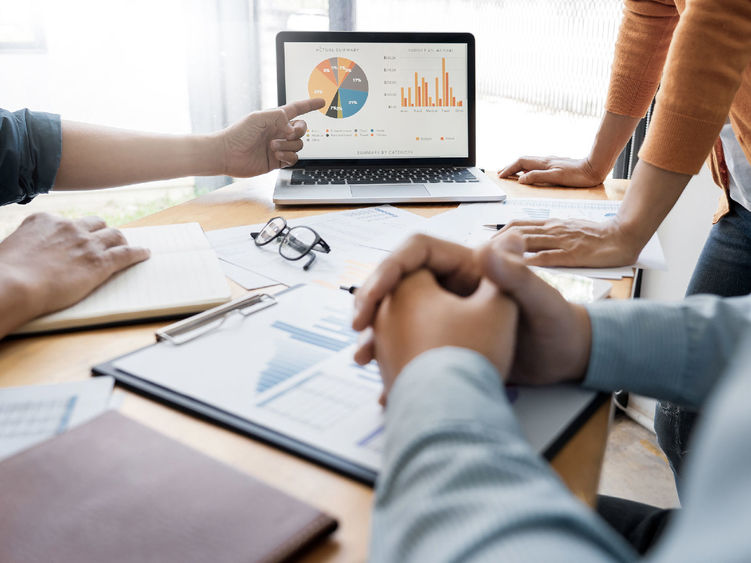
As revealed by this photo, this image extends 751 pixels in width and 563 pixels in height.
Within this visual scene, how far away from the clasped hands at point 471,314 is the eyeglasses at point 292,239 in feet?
1.14

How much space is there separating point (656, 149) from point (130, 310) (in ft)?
2.46

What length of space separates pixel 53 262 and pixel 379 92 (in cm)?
85

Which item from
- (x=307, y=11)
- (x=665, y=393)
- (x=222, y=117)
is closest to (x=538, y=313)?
(x=665, y=393)

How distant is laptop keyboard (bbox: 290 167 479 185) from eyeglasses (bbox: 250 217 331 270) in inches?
12.4

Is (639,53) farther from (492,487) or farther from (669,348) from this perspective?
(492,487)

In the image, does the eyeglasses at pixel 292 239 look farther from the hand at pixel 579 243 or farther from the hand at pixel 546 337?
the hand at pixel 546 337

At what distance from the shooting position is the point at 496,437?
38 centimetres

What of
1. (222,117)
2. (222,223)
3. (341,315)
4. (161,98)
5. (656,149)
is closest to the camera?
(341,315)

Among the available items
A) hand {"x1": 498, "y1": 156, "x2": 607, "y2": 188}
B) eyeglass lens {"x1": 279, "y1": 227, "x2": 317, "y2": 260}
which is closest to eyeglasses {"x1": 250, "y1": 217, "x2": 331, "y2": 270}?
eyeglass lens {"x1": 279, "y1": 227, "x2": 317, "y2": 260}

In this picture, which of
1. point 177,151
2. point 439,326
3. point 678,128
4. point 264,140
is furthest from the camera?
point 264,140

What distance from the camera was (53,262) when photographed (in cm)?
73

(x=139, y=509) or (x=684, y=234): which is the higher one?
(x=139, y=509)

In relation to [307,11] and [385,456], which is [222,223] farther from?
[307,11]

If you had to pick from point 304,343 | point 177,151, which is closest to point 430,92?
point 177,151
